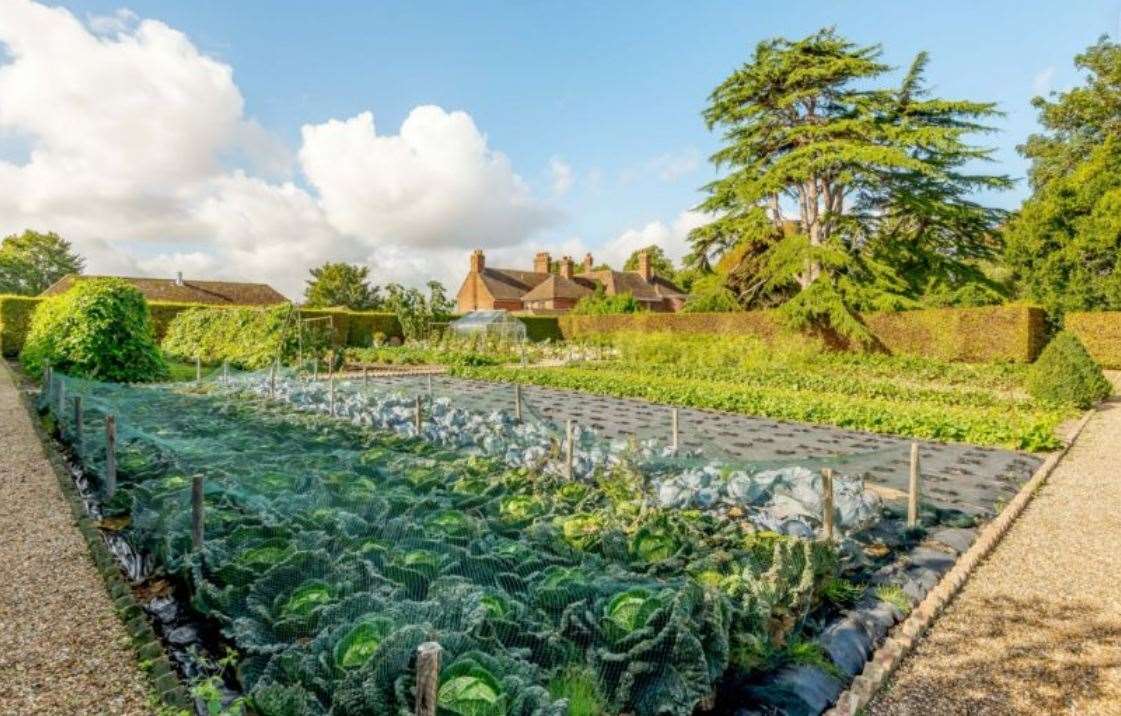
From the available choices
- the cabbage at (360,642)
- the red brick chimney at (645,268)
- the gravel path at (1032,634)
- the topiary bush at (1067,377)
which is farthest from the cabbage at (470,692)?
the red brick chimney at (645,268)

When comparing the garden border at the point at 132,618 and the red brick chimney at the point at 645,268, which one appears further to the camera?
the red brick chimney at the point at 645,268

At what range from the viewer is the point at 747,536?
4.01 m

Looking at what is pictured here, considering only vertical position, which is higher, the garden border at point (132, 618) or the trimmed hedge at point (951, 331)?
the trimmed hedge at point (951, 331)

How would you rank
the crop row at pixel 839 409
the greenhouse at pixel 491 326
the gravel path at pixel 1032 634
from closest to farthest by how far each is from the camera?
the gravel path at pixel 1032 634 < the crop row at pixel 839 409 < the greenhouse at pixel 491 326

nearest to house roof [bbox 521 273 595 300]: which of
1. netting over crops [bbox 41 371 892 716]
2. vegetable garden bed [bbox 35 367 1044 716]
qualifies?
netting over crops [bbox 41 371 892 716]

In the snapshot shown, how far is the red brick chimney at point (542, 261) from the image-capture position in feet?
173

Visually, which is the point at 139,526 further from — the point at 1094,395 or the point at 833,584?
the point at 1094,395

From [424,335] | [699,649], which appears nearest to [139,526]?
[699,649]

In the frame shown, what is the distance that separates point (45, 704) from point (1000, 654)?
446cm

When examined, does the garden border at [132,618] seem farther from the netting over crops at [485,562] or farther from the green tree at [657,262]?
the green tree at [657,262]

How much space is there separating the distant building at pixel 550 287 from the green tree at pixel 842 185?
21198 mm

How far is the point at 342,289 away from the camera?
47594 mm

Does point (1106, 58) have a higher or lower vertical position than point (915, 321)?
higher

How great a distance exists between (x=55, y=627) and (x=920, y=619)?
4.63 m
